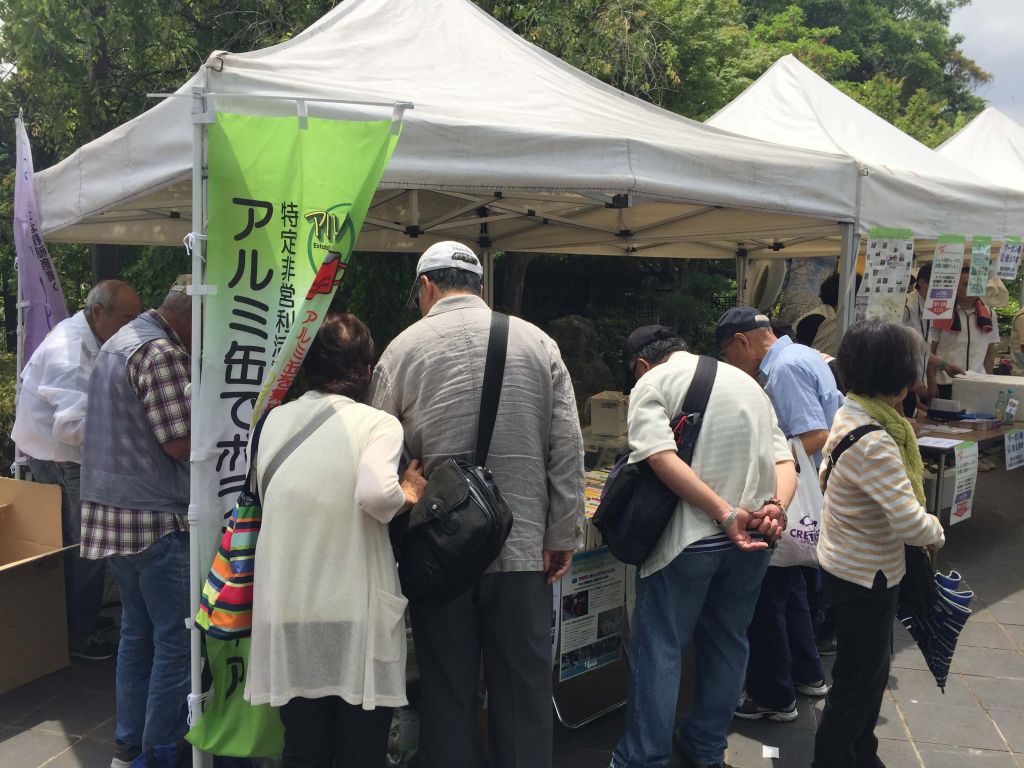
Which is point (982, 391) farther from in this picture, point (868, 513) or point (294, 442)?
point (294, 442)

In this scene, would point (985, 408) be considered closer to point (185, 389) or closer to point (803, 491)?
point (803, 491)

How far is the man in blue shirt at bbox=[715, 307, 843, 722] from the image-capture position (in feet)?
10.3

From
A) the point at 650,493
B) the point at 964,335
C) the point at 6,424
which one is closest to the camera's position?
the point at 650,493

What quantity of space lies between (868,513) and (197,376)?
1.98m

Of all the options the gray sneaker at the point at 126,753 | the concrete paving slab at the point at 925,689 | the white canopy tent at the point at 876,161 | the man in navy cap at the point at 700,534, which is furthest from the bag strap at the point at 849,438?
the gray sneaker at the point at 126,753

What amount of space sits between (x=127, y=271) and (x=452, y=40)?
248 inches

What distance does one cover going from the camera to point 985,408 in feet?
18.4

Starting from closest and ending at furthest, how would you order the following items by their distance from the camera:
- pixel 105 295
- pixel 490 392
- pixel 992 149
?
pixel 490 392, pixel 105 295, pixel 992 149

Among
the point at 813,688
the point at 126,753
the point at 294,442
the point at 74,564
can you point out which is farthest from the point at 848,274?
the point at 74,564

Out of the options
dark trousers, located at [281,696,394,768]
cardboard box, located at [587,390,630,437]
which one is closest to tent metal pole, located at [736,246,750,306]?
cardboard box, located at [587,390,630,437]

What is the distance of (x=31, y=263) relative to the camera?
410 cm

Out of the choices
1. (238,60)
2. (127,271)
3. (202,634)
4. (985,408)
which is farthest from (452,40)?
(127,271)

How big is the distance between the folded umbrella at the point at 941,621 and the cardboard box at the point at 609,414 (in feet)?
6.89

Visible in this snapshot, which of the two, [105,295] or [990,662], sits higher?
[105,295]
